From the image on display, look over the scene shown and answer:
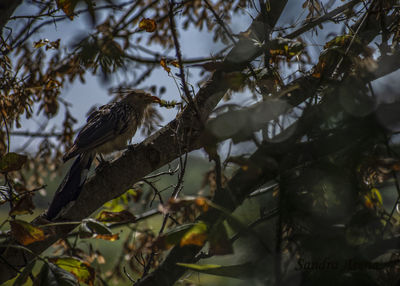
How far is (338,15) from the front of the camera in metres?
2.02

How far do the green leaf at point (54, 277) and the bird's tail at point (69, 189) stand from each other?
2.86 ft

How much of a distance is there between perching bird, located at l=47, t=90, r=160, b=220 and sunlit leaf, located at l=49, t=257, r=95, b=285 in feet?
3.37

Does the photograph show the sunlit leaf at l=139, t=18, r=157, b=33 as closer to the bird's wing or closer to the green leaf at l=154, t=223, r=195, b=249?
the green leaf at l=154, t=223, r=195, b=249

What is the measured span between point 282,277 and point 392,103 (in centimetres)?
63

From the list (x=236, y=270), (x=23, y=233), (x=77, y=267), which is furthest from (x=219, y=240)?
(x=23, y=233)

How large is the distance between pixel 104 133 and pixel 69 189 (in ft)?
3.75

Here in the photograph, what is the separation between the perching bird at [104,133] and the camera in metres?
2.93

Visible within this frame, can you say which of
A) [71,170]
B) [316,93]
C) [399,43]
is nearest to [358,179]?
[316,93]

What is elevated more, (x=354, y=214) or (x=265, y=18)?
(x=265, y=18)

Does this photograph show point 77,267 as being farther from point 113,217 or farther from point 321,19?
point 321,19

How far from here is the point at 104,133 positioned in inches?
139

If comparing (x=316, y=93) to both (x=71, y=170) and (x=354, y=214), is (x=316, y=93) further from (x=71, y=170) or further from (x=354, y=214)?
(x=71, y=170)

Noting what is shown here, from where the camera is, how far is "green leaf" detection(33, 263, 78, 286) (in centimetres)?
135

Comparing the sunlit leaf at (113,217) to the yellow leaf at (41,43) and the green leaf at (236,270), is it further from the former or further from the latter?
the yellow leaf at (41,43)
